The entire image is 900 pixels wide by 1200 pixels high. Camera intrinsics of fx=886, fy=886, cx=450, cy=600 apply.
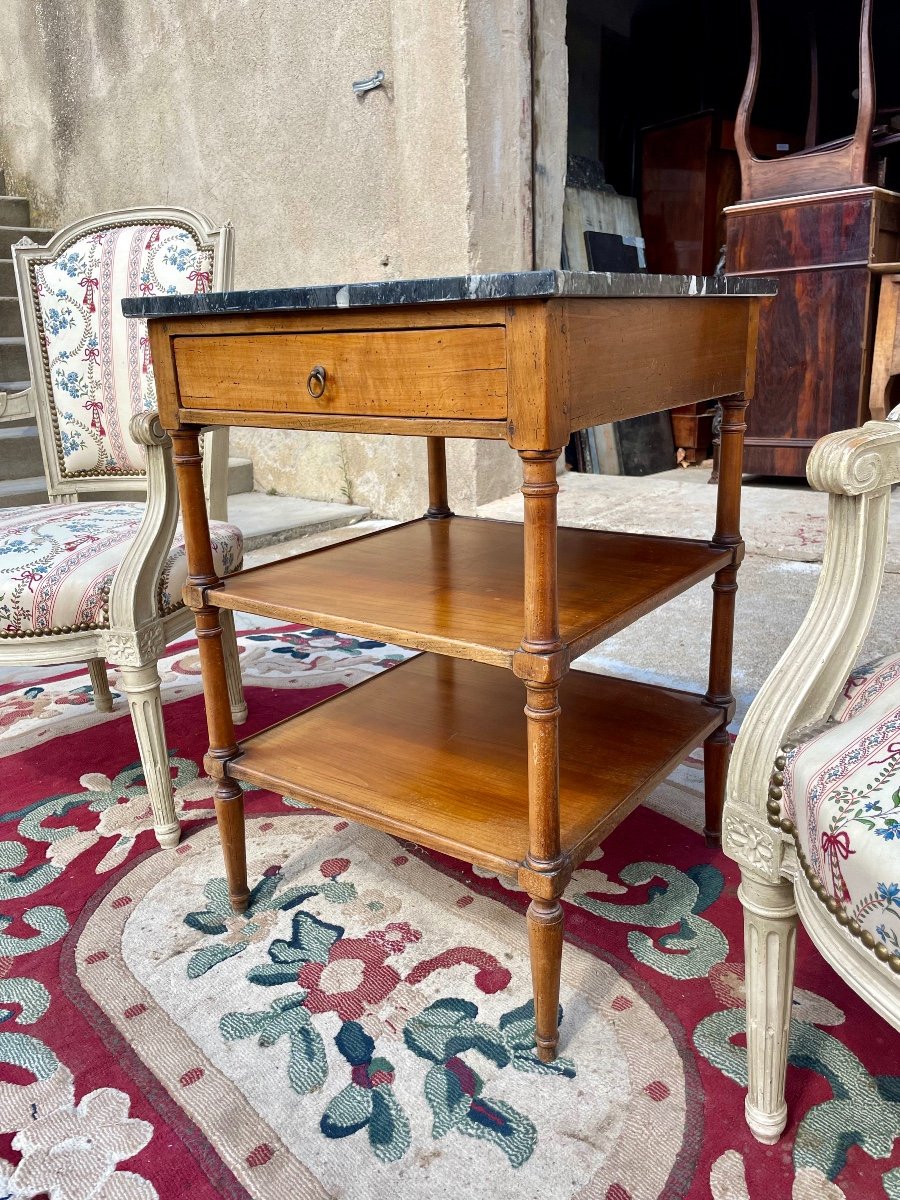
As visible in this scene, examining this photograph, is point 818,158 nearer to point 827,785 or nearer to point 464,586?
point 464,586

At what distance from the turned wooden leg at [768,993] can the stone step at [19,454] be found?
12.0ft

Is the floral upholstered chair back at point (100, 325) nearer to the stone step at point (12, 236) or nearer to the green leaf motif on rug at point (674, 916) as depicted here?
the green leaf motif on rug at point (674, 916)

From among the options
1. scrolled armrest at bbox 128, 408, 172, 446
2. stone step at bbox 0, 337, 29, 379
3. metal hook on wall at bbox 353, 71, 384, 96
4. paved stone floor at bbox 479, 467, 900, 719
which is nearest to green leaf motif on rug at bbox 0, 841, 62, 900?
scrolled armrest at bbox 128, 408, 172, 446

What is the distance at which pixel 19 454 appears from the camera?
3770 mm

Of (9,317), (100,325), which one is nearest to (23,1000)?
(100,325)

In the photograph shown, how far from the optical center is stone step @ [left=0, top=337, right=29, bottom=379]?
3939mm

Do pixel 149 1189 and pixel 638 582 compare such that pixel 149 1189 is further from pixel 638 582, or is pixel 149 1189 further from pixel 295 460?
pixel 295 460

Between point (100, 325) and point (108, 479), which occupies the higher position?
point (100, 325)

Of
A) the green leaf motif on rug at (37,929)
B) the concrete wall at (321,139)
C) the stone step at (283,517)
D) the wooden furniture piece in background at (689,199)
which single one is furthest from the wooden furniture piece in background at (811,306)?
the green leaf motif on rug at (37,929)

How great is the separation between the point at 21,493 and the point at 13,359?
34.9 inches

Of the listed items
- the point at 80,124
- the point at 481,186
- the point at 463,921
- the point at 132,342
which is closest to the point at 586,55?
the point at 481,186

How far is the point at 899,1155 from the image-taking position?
91cm

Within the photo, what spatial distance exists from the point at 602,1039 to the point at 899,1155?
33 cm

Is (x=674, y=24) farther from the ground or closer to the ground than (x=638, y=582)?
farther from the ground
